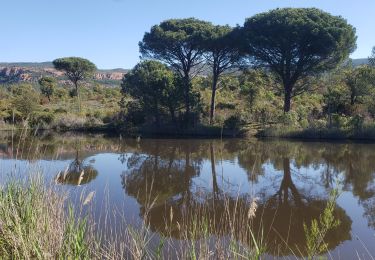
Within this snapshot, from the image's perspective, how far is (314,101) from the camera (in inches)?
1177

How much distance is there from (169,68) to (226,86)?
936 cm

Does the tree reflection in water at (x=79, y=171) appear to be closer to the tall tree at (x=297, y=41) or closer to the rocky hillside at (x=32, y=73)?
the tall tree at (x=297, y=41)

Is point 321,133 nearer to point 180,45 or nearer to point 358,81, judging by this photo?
point 358,81

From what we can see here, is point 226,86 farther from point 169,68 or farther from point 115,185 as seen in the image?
point 115,185

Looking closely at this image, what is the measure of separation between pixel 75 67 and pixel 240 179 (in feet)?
112

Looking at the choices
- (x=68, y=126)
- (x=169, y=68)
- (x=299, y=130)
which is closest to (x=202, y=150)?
(x=299, y=130)

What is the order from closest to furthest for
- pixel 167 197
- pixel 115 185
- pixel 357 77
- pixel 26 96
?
pixel 167 197
pixel 115 185
pixel 357 77
pixel 26 96

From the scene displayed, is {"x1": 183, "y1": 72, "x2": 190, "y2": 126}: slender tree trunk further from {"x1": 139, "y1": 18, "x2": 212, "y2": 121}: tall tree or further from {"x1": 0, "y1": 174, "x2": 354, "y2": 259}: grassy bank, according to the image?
{"x1": 0, "y1": 174, "x2": 354, "y2": 259}: grassy bank

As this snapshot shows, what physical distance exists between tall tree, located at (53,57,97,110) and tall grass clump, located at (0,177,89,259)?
3736cm

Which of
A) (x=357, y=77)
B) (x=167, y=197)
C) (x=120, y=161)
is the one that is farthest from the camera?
(x=357, y=77)

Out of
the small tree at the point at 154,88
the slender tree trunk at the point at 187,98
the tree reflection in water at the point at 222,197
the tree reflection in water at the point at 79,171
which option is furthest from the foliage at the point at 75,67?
the tree reflection in water at the point at 79,171

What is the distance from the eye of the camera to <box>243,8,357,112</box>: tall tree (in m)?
21.2

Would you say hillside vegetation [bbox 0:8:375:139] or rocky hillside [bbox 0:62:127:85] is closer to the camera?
hillside vegetation [bbox 0:8:375:139]

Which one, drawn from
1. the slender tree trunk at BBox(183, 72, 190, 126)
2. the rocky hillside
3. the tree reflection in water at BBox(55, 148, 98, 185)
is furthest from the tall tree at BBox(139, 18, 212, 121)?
the rocky hillside
